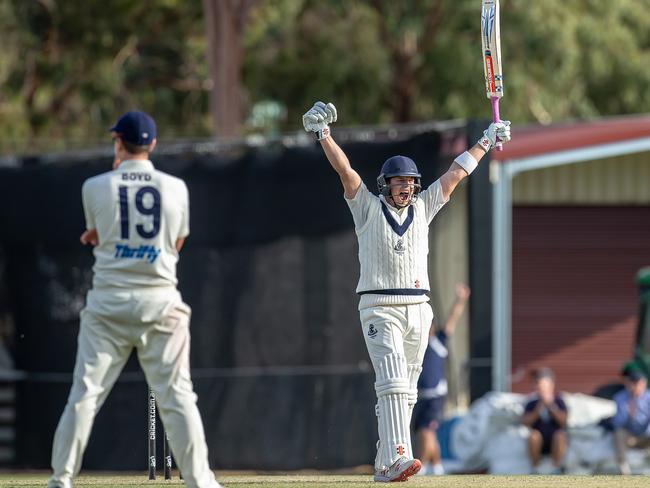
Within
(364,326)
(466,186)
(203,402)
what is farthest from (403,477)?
(466,186)

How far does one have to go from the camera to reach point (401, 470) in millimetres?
9031

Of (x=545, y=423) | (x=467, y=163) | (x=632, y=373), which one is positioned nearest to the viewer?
(x=467, y=163)

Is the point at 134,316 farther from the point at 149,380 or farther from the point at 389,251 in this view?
the point at 389,251

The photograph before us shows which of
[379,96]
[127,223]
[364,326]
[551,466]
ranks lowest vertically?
[551,466]

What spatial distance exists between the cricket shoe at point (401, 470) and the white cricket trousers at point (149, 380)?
5.49 ft

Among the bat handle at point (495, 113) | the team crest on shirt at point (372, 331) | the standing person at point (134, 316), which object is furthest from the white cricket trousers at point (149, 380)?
the bat handle at point (495, 113)

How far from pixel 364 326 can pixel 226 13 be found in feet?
56.8

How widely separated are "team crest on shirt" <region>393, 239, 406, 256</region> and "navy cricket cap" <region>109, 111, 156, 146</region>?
208cm

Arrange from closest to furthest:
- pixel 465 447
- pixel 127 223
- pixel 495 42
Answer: pixel 127 223 < pixel 495 42 < pixel 465 447

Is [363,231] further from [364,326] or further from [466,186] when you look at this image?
[466,186]

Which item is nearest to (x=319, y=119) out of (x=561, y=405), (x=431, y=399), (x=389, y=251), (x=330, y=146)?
(x=330, y=146)

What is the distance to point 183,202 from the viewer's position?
7742mm

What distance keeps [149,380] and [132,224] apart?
0.81 metres

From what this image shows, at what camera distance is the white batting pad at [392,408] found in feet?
30.0
